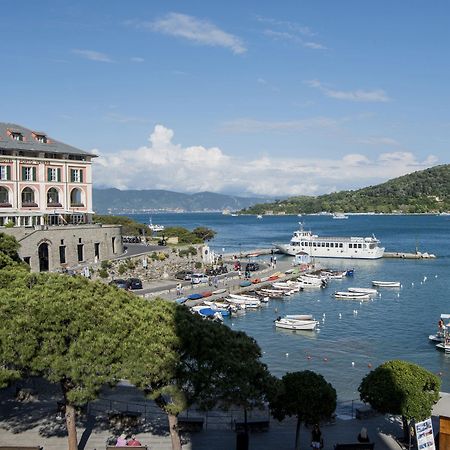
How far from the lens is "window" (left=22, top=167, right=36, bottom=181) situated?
182 feet

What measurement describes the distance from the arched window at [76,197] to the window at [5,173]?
755 centimetres

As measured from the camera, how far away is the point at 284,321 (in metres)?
46.8

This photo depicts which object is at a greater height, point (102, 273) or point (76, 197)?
point (76, 197)

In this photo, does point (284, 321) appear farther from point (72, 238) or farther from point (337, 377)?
point (72, 238)

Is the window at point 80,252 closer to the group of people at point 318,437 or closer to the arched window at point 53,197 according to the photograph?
the arched window at point 53,197

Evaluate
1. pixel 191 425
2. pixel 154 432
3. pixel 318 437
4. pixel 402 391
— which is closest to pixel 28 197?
pixel 154 432

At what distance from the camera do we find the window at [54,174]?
57.7 meters

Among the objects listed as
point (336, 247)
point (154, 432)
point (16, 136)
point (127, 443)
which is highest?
point (16, 136)

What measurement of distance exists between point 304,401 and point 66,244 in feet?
132

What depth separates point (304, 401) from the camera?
1867 cm

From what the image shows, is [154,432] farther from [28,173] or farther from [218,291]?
[28,173]

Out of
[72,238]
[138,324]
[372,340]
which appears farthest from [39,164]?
[138,324]

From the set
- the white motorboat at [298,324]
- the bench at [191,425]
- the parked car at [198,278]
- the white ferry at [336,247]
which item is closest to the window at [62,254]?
the parked car at [198,278]

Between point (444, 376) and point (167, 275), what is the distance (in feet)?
113
